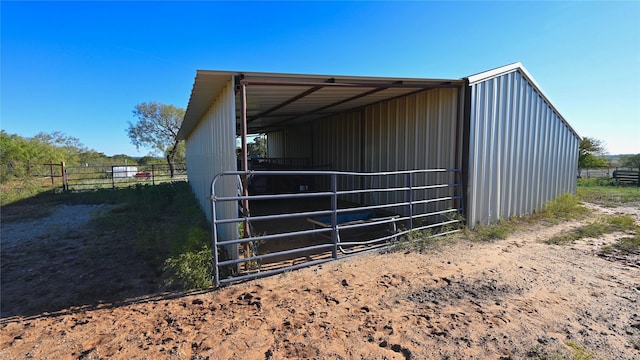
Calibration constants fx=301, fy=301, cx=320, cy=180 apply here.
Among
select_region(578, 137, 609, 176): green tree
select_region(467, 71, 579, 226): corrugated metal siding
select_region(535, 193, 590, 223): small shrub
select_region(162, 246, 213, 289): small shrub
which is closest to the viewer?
select_region(162, 246, 213, 289): small shrub

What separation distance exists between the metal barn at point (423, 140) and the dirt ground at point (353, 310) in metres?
0.96

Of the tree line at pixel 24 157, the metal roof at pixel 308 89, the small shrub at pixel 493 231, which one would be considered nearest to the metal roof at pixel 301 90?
the metal roof at pixel 308 89

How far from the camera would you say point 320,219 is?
6.12 metres

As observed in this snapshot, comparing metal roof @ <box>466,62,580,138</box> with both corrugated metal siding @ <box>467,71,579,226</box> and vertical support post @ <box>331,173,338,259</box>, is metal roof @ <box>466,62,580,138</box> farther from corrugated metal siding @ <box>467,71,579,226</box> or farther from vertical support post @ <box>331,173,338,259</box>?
vertical support post @ <box>331,173,338,259</box>

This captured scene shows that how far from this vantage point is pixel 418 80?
5.29 m

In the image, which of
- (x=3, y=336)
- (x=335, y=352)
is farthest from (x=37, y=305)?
(x=335, y=352)

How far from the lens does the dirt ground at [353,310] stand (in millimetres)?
2385

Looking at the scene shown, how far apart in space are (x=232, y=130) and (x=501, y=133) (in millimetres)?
5491

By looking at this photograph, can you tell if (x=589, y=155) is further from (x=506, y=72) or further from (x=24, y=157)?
(x=24, y=157)

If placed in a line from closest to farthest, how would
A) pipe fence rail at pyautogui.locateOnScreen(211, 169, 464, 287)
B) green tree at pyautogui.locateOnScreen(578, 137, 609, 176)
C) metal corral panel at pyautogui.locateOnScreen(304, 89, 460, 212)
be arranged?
pipe fence rail at pyautogui.locateOnScreen(211, 169, 464, 287) → metal corral panel at pyautogui.locateOnScreen(304, 89, 460, 212) → green tree at pyautogui.locateOnScreen(578, 137, 609, 176)

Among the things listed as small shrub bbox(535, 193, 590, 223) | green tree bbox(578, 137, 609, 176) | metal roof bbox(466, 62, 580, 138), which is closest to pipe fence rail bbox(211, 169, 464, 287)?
metal roof bbox(466, 62, 580, 138)

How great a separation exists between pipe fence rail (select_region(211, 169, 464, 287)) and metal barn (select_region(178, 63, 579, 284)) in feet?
0.14

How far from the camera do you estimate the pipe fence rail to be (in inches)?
150

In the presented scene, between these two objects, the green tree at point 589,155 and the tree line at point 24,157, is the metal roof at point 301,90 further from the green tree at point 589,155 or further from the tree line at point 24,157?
the green tree at point 589,155
